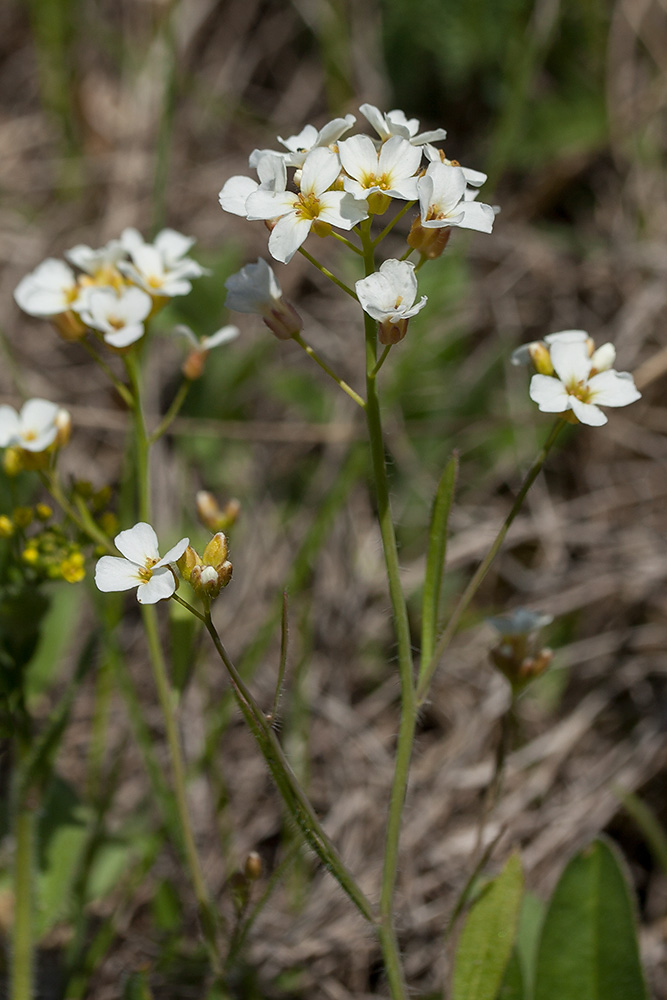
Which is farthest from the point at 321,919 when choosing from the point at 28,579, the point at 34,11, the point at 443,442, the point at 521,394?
the point at 34,11

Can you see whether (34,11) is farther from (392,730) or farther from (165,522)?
(392,730)

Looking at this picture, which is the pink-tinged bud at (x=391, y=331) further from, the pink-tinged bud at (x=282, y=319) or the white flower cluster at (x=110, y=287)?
the white flower cluster at (x=110, y=287)

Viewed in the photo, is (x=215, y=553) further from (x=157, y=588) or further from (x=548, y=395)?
(x=548, y=395)

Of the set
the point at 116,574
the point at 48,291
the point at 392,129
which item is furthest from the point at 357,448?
the point at 116,574

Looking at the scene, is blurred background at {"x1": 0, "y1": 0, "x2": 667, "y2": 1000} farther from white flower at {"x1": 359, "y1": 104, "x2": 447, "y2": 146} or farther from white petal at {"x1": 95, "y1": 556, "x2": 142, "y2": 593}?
white flower at {"x1": 359, "y1": 104, "x2": 447, "y2": 146}

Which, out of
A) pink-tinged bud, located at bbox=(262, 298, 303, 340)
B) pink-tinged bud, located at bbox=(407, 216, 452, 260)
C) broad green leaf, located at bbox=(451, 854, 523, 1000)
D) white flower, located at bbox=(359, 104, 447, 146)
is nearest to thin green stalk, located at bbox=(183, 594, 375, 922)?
broad green leaf, located at bbox=(451, 854, 523, 1000)
